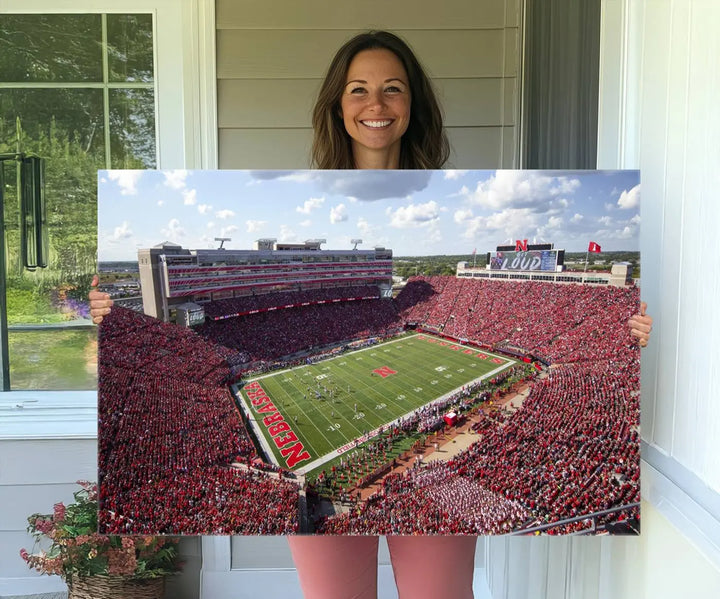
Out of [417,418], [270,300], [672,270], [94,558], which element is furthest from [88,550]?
[672,270]

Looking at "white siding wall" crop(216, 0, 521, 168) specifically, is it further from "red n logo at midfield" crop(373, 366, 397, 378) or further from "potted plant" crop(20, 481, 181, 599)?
"potted plant" crop(20, 481, 181, 599)

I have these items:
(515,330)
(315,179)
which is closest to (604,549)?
(515,330)

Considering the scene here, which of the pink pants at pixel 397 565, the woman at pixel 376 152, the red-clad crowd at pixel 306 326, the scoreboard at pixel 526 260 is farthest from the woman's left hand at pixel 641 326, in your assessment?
the pink pants at pixel 397 565

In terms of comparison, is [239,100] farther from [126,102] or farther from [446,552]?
[446,552]

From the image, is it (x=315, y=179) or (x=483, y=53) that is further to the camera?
(x=483, y=53)

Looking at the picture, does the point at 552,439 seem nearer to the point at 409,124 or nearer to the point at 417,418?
the point at 417,418

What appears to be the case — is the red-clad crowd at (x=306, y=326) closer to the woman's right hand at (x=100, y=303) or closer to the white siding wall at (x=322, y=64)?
the woman's right hand at (x=100, y=303)
